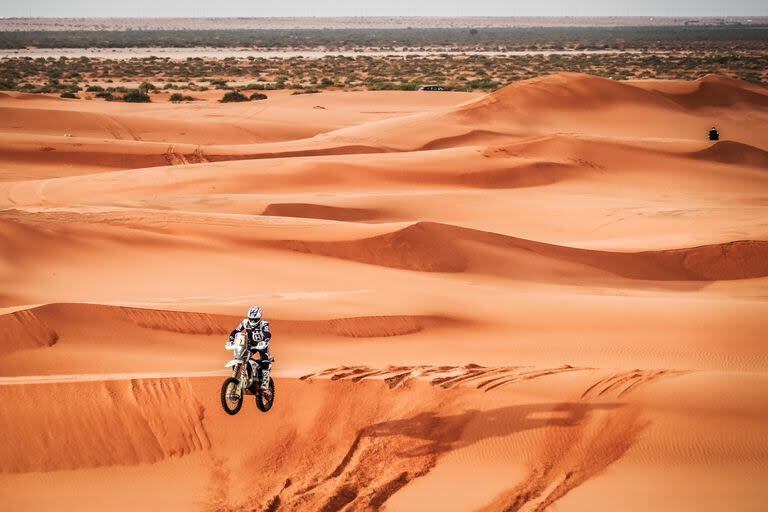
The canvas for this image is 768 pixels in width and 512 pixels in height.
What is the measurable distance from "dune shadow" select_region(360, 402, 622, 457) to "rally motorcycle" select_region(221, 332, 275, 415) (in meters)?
1.14

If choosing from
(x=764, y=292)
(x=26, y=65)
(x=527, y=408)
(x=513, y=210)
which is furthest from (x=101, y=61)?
(x=527, y=408)

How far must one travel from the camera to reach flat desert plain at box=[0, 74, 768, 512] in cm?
766

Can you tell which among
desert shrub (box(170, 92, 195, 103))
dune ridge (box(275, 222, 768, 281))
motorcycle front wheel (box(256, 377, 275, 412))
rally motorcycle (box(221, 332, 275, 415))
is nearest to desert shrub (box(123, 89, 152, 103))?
desert shrub (box(170, 92, 195, 103))

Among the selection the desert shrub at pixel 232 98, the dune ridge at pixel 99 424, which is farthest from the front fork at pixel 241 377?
the desert shrub at pixel 232 98

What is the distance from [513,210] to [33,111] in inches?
807

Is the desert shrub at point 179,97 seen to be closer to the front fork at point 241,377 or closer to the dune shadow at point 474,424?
the dune shadow at point 474,424

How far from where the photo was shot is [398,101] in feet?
159

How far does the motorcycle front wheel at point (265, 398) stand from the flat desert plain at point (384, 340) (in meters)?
Result: 0.40

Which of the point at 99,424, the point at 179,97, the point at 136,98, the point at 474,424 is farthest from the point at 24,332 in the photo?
the point at 179,97

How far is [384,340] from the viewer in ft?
37.8

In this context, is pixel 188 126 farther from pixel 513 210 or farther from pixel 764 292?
pixel 764 292

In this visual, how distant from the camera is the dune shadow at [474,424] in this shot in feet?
26.6

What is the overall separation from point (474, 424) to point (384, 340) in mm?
3305

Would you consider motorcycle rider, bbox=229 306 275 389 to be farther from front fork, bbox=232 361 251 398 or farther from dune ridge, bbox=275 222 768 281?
dune ridge, bbox=275 222 768 281
